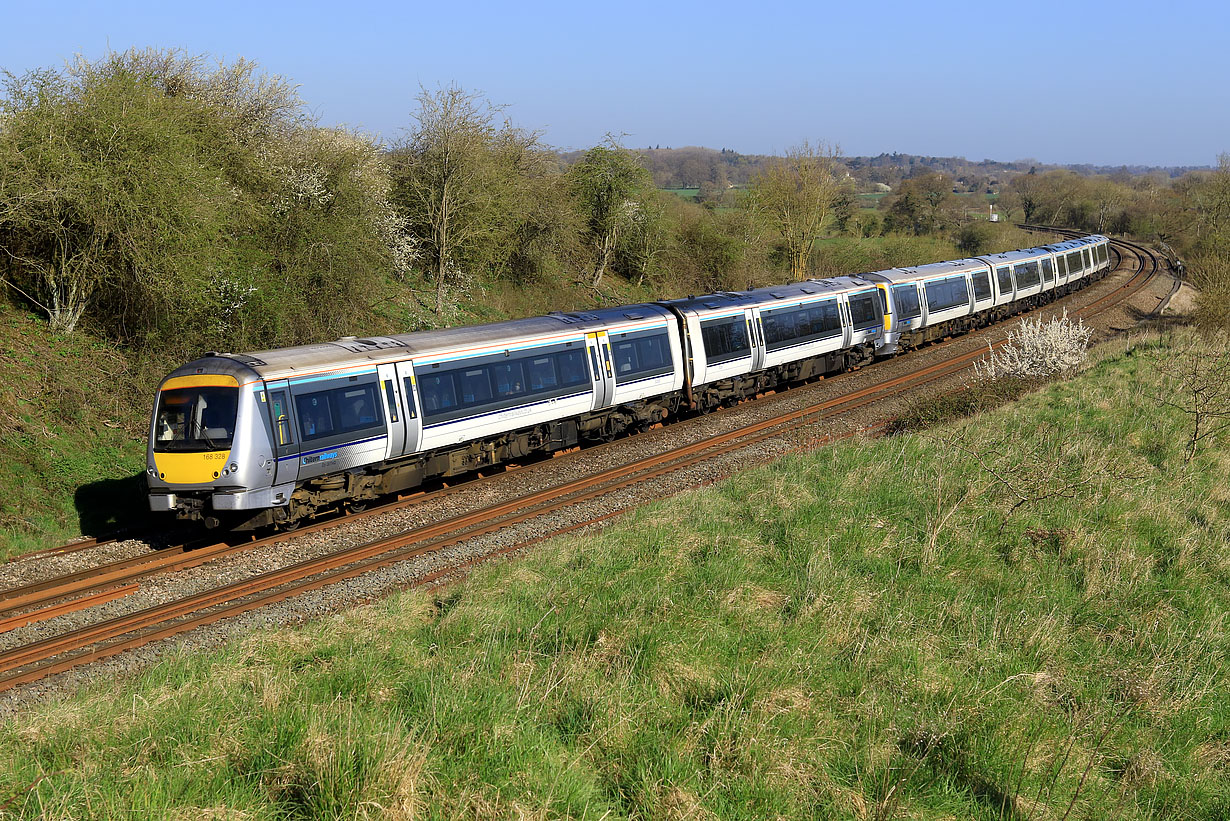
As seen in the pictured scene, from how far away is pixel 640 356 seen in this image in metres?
19.8

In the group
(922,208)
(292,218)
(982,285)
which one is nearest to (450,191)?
(292,218)

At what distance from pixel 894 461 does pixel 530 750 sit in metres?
9.88

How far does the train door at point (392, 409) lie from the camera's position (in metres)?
14.6

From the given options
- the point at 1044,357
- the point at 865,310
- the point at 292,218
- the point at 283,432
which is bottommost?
the point at 1044,357

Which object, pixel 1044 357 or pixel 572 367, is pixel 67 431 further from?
pixel 1044 357

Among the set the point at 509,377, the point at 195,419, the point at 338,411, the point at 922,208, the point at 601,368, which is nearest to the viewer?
the point at 195,419

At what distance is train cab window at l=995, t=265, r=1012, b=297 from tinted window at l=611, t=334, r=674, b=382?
22.0m

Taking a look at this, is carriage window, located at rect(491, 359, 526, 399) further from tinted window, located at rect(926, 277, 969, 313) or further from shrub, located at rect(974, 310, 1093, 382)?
tinted window, located at rect(926, 277, 969, 313)

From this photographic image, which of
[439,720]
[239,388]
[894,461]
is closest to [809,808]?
[439,720]

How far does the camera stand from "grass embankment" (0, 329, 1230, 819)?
539 centimetres

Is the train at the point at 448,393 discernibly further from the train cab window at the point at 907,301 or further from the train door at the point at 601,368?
the train cab window at the point at 907,301

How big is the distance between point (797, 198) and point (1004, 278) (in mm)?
14887

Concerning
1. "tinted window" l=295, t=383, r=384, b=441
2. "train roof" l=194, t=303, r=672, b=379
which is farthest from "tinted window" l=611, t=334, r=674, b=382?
"tinted window" l=295, t=383, r=384, b=441

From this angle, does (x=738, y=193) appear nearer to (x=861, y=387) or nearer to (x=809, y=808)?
(x=861, y=387)
